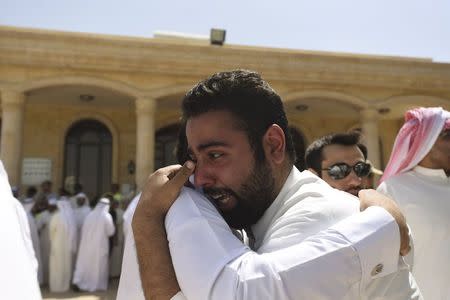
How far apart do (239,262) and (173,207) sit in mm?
308

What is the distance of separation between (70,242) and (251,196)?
819 centimetres

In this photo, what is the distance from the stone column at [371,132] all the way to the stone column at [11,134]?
1016 cm

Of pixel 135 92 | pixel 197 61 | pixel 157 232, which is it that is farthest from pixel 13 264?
pixel 197 61

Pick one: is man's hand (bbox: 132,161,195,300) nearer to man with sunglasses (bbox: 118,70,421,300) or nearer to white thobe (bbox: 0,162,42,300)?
man with sunglasses (bbox: 118,70,421,300)

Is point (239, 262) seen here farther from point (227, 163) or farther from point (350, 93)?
point (350, 93)

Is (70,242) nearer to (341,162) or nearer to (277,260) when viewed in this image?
(341,162)

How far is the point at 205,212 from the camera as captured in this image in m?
1.17

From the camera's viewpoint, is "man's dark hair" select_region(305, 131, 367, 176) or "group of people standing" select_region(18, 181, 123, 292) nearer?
"man's dark hair" select_region(305, 131, 367, 176)

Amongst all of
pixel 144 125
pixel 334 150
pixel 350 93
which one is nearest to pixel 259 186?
pixel 334 150

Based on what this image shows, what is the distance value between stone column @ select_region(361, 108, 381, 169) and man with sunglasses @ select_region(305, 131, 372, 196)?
33.1ft

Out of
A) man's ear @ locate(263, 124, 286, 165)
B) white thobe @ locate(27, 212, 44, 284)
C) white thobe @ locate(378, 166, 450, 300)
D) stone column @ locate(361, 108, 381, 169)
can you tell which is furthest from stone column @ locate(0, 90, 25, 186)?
man's ear @ locate(263, 124, 286, 165)

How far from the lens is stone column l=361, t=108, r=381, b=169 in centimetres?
1266

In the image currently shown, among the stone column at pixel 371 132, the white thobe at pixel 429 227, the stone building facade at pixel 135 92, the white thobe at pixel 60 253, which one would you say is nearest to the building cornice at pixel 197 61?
the stone building facade at pixel 135 92

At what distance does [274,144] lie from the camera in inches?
56.1
